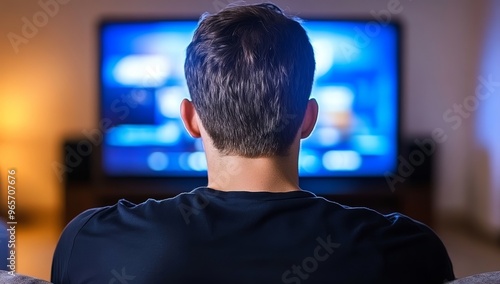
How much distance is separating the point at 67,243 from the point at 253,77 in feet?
1.20

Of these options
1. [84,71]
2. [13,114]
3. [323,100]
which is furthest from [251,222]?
[13,114]

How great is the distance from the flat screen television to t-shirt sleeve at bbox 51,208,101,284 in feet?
10.7

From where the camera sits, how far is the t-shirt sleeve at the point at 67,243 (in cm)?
93

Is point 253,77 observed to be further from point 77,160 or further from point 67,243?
point 77,160

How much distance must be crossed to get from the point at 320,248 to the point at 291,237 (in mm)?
42

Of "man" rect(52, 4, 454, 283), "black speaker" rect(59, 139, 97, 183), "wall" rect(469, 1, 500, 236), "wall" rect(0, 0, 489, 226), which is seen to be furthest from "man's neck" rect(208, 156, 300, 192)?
"wall" rect(0, 0, 489, 226)

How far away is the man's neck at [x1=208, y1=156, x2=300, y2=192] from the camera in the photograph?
0.97 m

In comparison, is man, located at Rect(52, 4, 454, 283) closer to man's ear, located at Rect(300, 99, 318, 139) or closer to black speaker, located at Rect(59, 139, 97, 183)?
man's ear, located at Rect(300, 99, 318, 139)

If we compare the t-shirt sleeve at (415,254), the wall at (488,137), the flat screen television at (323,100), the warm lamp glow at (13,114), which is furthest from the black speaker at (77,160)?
the t-shirt sleeve at (415,254)

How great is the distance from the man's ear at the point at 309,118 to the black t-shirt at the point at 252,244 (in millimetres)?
184

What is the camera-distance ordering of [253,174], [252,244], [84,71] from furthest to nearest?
[84,71]
[253,174]
[252,244]

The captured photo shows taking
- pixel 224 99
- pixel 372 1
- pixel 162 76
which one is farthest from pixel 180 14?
pixel 224 99

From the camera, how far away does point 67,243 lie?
94 cm

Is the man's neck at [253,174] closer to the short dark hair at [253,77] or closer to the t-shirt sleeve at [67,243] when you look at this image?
the short dark hair at [253,77]
